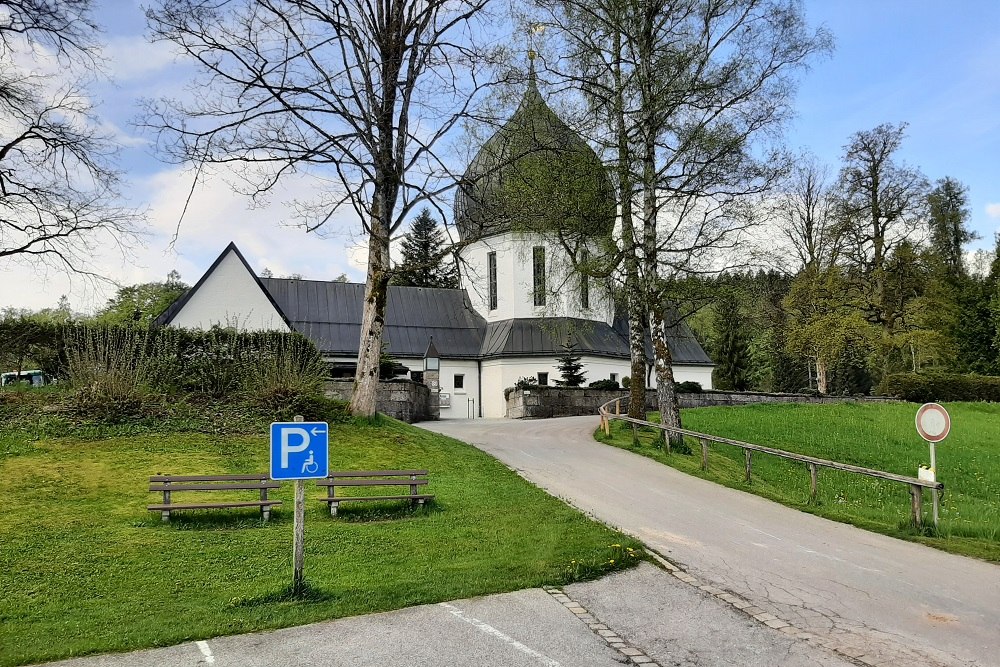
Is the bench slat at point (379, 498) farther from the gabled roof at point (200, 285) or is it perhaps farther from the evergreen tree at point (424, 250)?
the evergreen tree at point (424, 250)

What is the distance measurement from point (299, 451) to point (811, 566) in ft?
19.7

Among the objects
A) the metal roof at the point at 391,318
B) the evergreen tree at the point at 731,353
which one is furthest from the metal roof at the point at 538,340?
the evergreen tree at the point at 731,353

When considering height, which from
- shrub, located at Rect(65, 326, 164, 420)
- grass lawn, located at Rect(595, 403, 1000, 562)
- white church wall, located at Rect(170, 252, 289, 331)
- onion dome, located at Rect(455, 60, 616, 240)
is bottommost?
grass lawn, located at Rect(595, 403, 1000, 562)

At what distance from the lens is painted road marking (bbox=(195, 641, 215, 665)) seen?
604cm

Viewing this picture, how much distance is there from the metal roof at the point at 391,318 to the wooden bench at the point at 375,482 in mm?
25221

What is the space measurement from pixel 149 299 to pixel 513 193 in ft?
184

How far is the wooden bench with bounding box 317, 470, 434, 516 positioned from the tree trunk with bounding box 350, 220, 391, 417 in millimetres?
6397

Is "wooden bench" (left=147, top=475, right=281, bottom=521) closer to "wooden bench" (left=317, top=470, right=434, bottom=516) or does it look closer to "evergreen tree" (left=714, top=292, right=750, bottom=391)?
"wooden bench" (left=317, top=470, right=434, bottom=516)

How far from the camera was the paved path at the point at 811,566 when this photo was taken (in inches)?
265

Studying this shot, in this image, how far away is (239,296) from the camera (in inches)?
1127

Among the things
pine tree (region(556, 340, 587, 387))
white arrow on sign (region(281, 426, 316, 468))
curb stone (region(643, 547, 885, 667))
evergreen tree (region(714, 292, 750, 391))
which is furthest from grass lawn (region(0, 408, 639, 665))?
evergreen tree (region(714, 292, 750, 391))

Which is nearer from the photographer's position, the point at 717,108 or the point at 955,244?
the point at 717,108

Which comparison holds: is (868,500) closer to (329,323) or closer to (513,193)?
(513,193)

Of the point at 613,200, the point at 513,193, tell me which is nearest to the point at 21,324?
the point at 513,193
